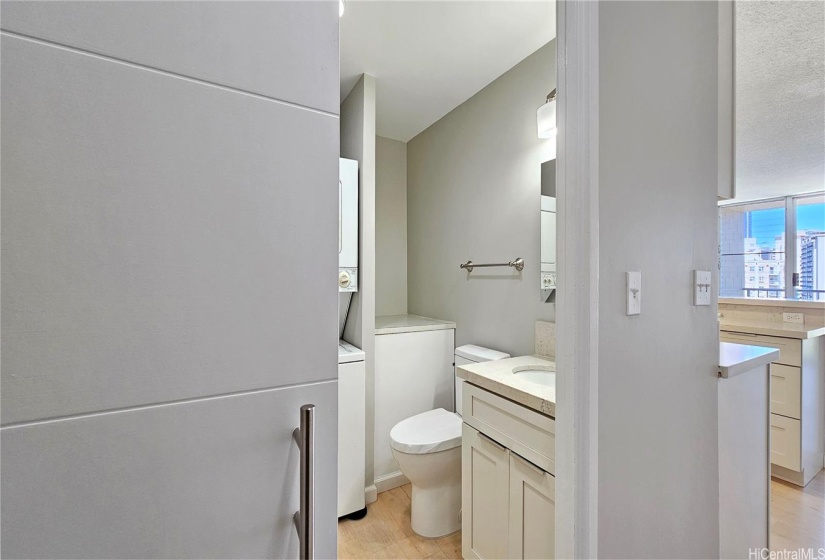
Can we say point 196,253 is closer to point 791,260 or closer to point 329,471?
point 329,471

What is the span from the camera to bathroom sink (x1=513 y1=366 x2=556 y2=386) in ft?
5.49

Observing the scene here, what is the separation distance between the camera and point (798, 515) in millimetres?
2088

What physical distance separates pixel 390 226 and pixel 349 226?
107 cm

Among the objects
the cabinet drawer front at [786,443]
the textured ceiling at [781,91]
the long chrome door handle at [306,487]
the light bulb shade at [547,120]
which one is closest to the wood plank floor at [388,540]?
the long chrome door handle at [306,487]

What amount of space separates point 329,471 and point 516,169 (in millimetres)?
1939

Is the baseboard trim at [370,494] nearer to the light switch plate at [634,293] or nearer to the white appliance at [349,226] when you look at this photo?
the white appliance at [349,226]

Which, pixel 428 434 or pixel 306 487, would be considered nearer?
pixel 306 487

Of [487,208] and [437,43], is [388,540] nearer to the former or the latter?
[487,208]

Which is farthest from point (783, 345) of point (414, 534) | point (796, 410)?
point (414, 534)

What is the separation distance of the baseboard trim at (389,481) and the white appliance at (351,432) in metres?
0.22

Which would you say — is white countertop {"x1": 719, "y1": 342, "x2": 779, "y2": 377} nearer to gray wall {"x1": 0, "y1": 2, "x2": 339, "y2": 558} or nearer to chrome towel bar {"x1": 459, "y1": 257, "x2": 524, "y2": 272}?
chrome towel bar {"x1": 459, "y1": 257, "x2": 524, "y2": 272}

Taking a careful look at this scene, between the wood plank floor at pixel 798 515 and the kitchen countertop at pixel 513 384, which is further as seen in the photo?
the wood plank floor at pixel 798 515

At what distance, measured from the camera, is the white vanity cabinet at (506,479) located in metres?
1.20

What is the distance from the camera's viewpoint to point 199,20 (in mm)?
431
